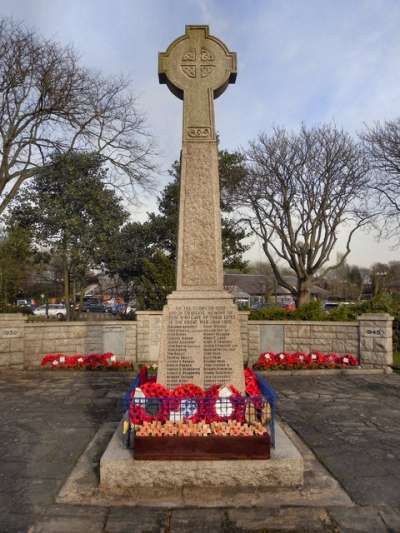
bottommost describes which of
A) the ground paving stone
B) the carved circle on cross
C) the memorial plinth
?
the ground paving stone

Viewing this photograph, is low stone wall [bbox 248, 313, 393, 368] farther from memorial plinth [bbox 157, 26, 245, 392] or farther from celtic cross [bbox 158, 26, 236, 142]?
celtic cross [bbox 158, 26, 236, 142]

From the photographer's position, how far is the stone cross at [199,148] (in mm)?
5301

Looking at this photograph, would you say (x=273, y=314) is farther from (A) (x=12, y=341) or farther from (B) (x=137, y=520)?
(B) (x=137, y=520)

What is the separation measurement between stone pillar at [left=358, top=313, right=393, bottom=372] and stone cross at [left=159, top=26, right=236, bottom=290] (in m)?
7.60

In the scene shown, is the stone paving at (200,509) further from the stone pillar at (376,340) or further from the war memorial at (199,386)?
the stone pillar at (376,340)

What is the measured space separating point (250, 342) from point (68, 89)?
1257 cm

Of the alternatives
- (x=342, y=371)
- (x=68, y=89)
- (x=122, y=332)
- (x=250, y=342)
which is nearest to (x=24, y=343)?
(x=122, y=332)

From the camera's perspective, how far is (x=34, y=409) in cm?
688

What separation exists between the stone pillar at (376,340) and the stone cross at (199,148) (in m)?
7.60

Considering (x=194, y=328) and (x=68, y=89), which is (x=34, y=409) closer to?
(x=194, y=328)

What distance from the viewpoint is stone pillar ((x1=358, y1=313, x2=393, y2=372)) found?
11086 millimetres

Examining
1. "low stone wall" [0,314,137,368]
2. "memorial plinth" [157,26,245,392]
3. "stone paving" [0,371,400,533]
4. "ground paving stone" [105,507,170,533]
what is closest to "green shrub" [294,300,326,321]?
"stone paving" [0,371,400,533]

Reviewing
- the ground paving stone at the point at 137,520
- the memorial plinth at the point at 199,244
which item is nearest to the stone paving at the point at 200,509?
the ground paving stone at the point at 137,520

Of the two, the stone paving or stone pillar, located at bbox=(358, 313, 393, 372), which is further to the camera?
stone pillar, located at bbox=(358, 313, 393, 372)
